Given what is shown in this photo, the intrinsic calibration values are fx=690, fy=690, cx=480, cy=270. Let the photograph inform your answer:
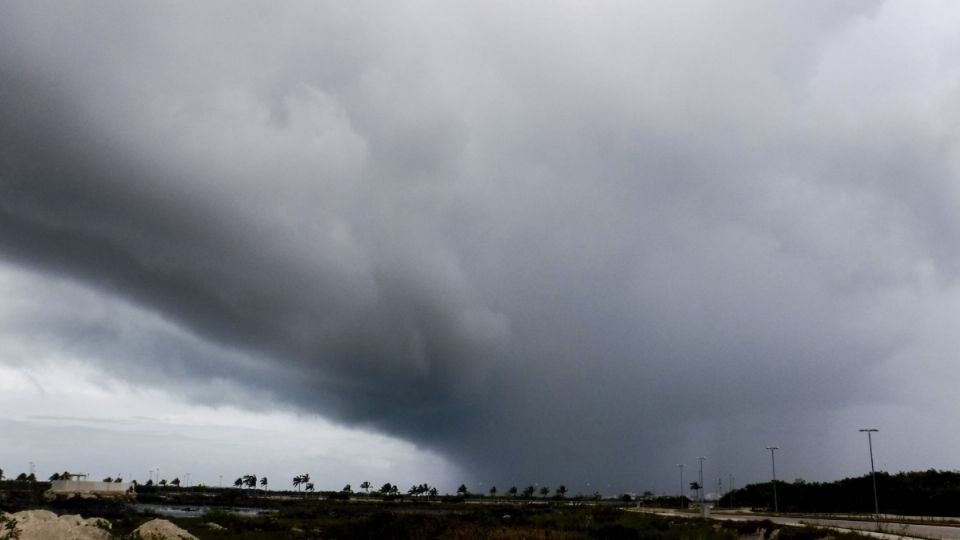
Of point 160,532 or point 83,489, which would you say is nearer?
point 160,532

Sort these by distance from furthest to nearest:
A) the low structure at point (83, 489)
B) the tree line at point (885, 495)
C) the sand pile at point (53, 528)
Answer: the low structure at point (83, 489), the tree line at point (885, 495), the sand pile at point (53, 528)

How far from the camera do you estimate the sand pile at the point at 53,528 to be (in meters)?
44.2

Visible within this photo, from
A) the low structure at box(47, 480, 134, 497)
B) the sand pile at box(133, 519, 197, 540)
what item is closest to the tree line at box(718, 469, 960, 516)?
the sand pile at box(133, 519, 197, 540)

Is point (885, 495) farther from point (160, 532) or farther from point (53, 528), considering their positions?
point (53, 528)

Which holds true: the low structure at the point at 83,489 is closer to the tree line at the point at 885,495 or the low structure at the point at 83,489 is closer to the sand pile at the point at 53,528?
the sand pile at the point at 53,528

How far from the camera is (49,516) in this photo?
48.5m

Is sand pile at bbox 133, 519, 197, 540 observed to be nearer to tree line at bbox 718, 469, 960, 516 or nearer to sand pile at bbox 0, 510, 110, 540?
sand pile at bbox 0, 510, 110, 540

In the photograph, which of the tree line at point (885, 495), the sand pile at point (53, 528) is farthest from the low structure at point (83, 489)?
the tree line at point (885, 495)

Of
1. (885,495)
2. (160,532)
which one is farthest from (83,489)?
(885,495)

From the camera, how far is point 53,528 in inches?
1794

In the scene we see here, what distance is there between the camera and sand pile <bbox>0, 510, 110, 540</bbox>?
44219 mm

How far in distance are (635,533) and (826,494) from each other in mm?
74497

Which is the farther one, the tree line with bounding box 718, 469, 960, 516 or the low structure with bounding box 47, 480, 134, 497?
the low structure with bounding box 47, 480, 134, 497

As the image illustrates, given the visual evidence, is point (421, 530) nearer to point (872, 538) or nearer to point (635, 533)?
point (635, 533)
